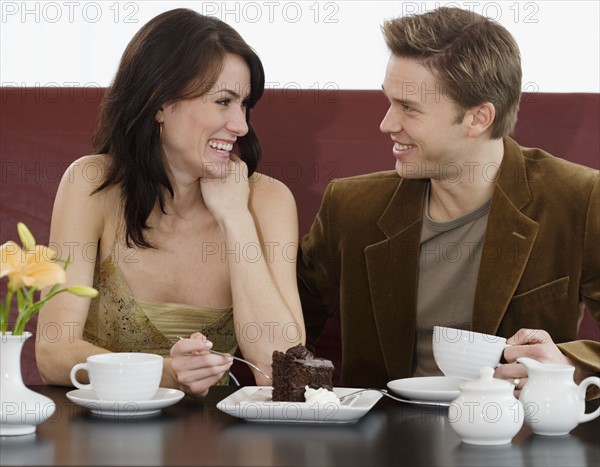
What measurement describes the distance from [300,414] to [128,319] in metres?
0.84

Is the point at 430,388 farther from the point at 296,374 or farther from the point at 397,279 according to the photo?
the point at 397,279

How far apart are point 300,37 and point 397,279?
1.13 m

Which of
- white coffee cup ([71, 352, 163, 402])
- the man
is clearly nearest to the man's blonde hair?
the man

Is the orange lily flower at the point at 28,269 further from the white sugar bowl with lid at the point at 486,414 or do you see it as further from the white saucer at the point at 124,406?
the white sugar bowl with lid at the point at 486,414

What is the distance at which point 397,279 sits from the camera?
2100 mm

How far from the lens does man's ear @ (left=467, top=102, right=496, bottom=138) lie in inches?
83.1

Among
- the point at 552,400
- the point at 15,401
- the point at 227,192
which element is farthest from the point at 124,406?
the point at 227,192

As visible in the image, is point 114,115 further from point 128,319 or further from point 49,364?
point 49,364

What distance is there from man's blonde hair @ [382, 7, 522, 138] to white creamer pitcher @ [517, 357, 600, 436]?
919 millimetres

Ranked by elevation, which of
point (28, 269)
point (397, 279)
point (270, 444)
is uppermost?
point (28, 269)

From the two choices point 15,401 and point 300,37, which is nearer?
point 15,401

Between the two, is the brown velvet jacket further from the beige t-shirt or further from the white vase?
the white vase

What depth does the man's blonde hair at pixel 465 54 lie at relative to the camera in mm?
2092

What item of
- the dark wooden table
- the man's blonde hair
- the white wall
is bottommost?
the dark wooden table
